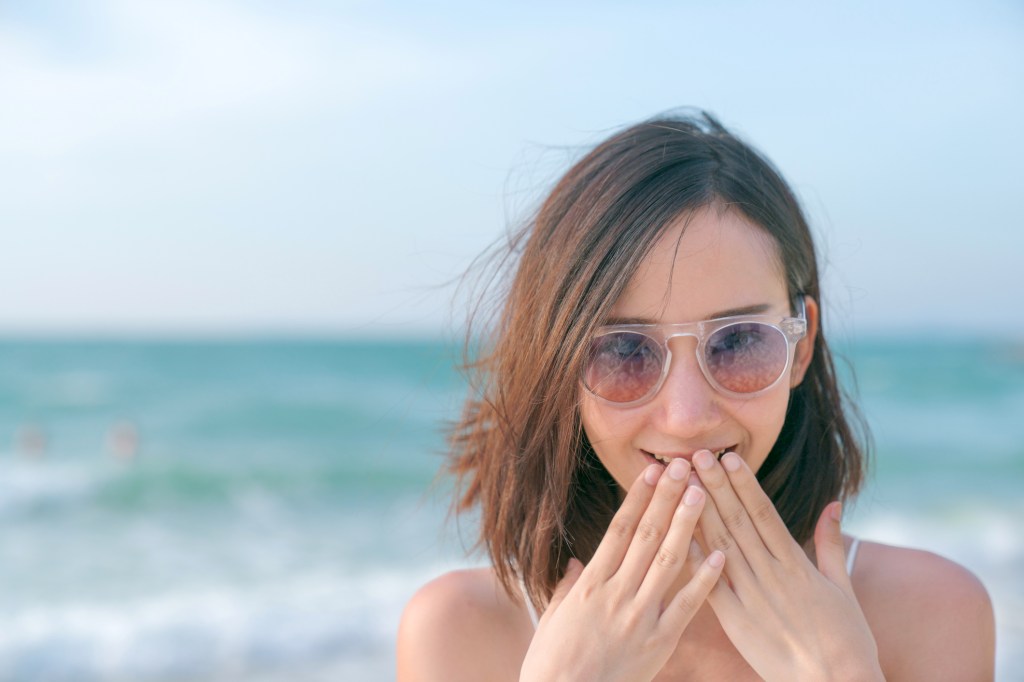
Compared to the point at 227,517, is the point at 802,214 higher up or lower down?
higher up

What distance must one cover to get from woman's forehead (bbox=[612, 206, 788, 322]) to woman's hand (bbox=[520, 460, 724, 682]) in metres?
0.39

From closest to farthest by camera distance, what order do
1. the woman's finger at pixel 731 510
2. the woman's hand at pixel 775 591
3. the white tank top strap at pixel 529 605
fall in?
the woman's hand at pixel 775 591, the woman's finger at pixel 731 510, the white tank top strap at pixel 529 605

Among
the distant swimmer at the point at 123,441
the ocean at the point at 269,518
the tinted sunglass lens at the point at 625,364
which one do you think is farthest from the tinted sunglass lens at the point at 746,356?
the distant swimmer at the point at 123,441

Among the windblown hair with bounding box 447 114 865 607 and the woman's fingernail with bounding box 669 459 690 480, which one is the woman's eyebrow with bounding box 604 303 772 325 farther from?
the woman's fingernail with bounding box 669 459 690 480

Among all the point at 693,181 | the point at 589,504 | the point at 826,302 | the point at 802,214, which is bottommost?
the point at 589,504

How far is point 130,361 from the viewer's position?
42500 millimetres

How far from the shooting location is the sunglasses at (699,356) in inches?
80.9

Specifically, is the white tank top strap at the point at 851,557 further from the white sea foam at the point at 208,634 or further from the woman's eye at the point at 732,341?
the white sea foam at the point at 208,634

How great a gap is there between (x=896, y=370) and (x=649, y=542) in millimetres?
40740

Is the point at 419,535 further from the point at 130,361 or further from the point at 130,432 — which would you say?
the point at 130,361

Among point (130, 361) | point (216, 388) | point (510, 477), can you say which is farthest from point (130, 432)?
point (130, 361)

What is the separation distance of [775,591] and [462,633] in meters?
0.88

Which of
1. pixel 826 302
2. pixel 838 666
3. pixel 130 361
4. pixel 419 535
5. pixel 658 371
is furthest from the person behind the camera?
pixel 130 361

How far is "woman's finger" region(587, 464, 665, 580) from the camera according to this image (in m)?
2.10
